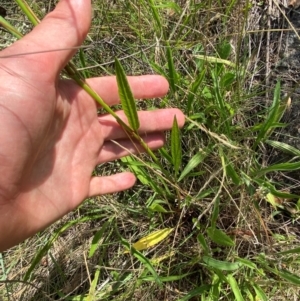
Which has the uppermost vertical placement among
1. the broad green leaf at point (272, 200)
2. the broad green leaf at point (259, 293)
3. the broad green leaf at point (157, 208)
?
the broad green leaf at point (157, 208)

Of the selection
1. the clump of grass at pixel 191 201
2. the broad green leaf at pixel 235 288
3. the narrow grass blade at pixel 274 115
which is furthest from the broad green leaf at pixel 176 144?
the broad green leaf at pixel 235 288

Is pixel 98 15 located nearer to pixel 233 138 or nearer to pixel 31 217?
pixel 233 138

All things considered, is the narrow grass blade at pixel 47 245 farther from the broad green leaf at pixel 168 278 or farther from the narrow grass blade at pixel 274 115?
the narrow grass blade at pixel 274 115

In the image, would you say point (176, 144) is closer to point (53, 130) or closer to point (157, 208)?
point (157, 208)

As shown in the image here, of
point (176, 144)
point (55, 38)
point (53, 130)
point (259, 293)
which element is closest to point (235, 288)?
point (259, 293)

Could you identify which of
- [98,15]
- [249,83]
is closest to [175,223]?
[249,83]

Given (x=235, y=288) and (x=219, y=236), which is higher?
(x=219, y=236)

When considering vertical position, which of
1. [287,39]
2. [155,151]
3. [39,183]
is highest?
[287,39]
